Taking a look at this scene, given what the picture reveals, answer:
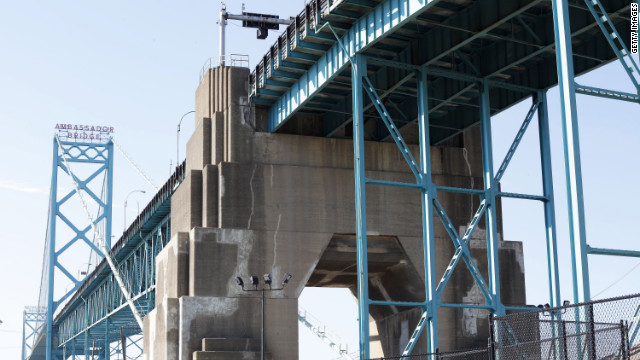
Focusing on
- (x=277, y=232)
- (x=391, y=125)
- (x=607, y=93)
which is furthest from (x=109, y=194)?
(x=607, y=93)

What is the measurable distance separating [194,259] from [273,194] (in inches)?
164

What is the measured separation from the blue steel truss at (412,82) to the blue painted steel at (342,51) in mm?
35

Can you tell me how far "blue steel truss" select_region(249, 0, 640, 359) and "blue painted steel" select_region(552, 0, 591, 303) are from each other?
335 centimetres

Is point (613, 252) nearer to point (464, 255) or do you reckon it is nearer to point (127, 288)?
point (464, 255)

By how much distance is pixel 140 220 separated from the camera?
213 feet

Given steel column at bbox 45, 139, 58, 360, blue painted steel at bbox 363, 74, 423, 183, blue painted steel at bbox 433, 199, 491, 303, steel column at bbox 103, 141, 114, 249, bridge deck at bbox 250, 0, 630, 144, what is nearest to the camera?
bridge deck at bbox 250, 0, 630, 144

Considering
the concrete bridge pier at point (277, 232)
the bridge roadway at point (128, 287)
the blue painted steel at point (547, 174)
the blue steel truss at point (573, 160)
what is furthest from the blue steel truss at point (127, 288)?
the blue steel truss at point (573, 160)

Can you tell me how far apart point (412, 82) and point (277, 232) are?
8008 millimetres

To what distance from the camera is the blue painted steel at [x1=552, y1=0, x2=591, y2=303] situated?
2306cm

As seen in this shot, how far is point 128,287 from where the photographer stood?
77.2m

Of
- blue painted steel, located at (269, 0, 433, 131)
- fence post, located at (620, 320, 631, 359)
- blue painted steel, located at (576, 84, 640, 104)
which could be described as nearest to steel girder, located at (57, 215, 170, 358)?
blue painted steel, located at (269, 0, 433, 131)

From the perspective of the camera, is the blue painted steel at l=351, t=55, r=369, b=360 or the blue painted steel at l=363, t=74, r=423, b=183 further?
the blue painted steel at l=363, t=74, r=423, b=183

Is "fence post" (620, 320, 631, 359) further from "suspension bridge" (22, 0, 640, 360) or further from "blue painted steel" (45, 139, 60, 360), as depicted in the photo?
"blue painted steel" (45, 139, 60, 360)

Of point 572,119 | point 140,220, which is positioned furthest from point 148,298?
point 572,119
